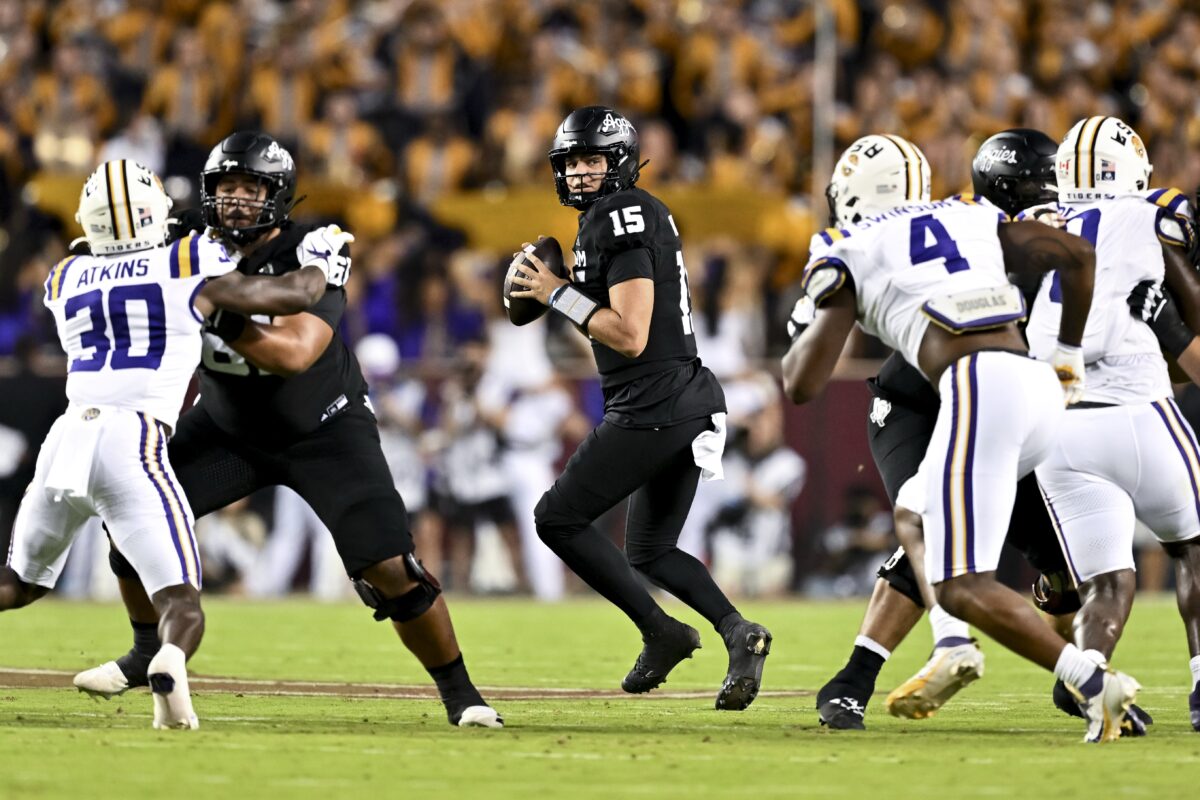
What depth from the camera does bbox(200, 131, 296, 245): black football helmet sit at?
240 inches

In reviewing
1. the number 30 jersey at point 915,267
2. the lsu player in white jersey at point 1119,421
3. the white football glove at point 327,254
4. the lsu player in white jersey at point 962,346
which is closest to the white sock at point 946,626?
the lsu player in white jersey at point 962,346

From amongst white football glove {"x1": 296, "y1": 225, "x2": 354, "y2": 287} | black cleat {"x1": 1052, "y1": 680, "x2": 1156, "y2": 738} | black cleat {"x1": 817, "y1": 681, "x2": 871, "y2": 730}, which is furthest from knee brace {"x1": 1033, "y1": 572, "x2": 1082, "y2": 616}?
white football glove {"x1": 296, "y1": 225, "x2": 354, "y2": 287}

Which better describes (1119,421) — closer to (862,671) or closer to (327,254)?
(862,671)

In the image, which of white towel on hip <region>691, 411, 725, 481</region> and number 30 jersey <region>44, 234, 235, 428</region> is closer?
number 30 jersey <region>44, 234, 235, 428</region>

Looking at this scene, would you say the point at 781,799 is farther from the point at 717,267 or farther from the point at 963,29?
the point at 963,29

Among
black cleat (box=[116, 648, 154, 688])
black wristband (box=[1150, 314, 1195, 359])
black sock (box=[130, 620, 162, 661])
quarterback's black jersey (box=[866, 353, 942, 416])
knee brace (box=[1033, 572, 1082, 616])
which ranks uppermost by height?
black wristband (box=[1150, 314, 1195, 359])

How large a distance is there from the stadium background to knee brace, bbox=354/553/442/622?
23.2 feet

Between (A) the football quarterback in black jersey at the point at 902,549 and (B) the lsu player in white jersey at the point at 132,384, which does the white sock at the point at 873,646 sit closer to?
(A) the football quarterback in black jersey at the point at 902,549

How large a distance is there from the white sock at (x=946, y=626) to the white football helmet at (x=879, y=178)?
4.01 feet

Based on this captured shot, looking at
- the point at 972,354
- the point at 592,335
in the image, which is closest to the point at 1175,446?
the point at 972,354

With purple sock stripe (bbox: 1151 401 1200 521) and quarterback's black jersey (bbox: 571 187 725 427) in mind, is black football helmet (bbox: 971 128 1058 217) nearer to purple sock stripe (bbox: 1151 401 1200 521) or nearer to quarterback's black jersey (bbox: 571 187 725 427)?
purple sock stripe (bbox: 1151 401 1200 521)

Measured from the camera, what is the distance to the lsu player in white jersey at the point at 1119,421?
5.92 meters

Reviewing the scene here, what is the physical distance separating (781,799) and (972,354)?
1671mm

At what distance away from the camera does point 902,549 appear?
5.99 metres
